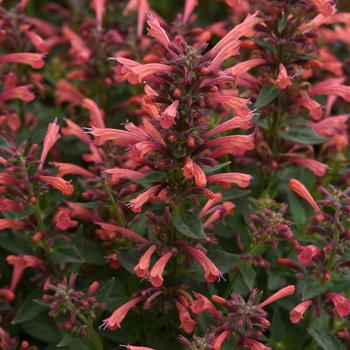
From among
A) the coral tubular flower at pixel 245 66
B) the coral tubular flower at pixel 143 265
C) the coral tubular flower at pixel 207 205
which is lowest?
the coral tubular flower at pixel 143 265

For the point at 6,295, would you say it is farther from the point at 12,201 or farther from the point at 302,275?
the point at 302,275

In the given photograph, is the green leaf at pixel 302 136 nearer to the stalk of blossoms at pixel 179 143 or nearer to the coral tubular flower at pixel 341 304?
the stalk of blossoms at pixel 179 143

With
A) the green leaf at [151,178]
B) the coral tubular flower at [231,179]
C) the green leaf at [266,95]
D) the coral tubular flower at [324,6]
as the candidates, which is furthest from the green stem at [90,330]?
the coral tubular flower at [324,6]

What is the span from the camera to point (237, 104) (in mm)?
3160

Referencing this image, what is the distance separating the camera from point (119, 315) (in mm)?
3328

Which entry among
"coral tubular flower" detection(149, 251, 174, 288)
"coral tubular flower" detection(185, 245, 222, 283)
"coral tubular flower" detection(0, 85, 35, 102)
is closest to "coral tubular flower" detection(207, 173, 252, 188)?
"coral tubular flower" detection(185, 245, 222, 283)

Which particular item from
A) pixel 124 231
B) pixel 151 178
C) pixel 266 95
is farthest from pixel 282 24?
pixel 124 231

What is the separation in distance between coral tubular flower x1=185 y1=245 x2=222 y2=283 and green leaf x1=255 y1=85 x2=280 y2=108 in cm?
101

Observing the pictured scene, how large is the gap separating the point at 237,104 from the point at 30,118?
2242mm

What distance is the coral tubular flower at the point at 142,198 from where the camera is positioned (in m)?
3.05

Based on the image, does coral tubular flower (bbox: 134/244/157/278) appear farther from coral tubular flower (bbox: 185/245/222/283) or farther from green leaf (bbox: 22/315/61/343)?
green leaf (bbox: 22/315/61/343)

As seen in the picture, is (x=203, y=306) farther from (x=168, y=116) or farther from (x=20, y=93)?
(x=20, y=93)

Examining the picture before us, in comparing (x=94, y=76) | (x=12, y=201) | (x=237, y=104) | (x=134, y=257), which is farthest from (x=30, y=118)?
(x=237, y=104)

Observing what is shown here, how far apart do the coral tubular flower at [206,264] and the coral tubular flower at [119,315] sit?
427 mm
